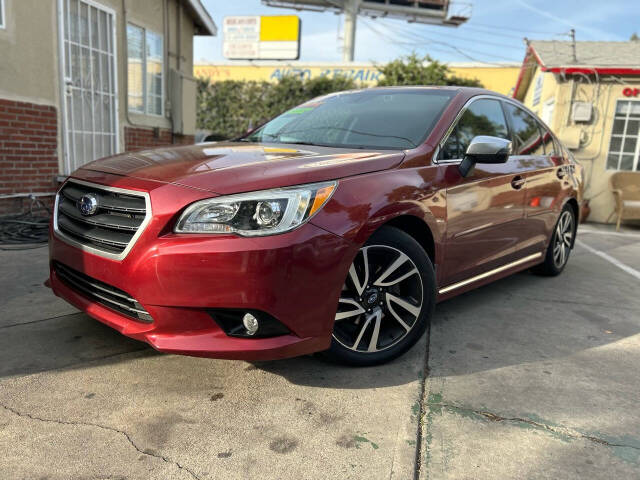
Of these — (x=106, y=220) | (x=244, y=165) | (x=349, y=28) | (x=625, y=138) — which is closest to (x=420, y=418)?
(x=244, y=165)

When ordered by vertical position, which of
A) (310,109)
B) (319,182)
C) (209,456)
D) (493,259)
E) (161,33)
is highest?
(161,33)

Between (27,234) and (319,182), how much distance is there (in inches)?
164

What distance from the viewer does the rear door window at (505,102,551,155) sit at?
4.20m

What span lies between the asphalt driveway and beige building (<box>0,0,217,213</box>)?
3391 millimetres

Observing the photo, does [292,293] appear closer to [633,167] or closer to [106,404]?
[106,404]

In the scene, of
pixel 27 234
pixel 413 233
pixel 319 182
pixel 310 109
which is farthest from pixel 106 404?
pixel 27 234

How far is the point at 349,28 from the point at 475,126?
31.4 meters

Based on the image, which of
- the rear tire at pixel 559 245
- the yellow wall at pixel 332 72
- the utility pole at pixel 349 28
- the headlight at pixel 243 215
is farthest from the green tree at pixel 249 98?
the headlight at pixel 243 215

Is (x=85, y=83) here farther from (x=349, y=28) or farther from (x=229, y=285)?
(x=349, y=28)

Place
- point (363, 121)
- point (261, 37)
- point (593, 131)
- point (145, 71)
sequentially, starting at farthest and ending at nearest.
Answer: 1. point (261, 37)
2. point (593, 131)
3. point (145, 71)
4. point (363, 121)

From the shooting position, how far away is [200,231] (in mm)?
2260

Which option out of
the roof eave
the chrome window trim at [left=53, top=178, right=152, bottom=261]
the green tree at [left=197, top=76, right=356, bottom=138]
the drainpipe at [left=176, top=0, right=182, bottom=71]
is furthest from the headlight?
the green tree at [left=197, top=76, right=356, bottom=138]

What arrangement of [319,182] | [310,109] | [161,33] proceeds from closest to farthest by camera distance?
[319,182]
[310,109]
[161,33]

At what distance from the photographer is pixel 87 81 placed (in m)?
7.01
